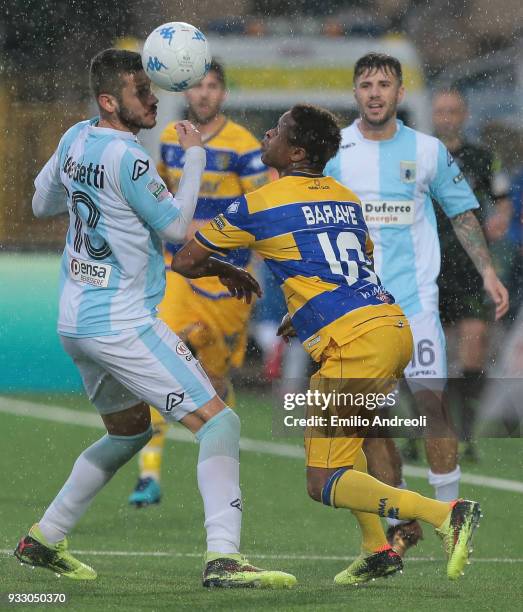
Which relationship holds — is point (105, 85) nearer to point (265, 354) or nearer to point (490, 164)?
point (490, 164)

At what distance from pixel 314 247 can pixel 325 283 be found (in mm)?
147

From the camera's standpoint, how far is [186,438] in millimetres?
12281

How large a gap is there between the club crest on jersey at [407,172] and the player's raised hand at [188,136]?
1.87 m

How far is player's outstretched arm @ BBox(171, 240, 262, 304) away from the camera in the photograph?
6.91 metres

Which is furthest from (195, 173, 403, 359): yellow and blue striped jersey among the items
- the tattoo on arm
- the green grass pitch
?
the tattoo on arm

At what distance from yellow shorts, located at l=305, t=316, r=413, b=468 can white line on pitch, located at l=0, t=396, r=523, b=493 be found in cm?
358

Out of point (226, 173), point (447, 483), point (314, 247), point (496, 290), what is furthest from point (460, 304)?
point (314, 247)

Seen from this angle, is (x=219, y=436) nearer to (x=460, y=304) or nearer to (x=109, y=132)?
(x=109, y=132)

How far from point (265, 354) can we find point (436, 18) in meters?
4.36

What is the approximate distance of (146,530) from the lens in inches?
341

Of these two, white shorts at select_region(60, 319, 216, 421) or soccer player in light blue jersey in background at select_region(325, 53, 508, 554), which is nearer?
white shorts at select_region(60, 319, 216, 421)

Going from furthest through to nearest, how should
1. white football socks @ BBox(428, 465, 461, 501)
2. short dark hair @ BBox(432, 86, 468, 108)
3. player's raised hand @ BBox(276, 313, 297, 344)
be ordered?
short dark hair @ BBox(432, 86, 468, 108) < white football socks @ BBox(428, 465, 461, 501) < player's raised hand @ BBox(276, 313, 297, 344)

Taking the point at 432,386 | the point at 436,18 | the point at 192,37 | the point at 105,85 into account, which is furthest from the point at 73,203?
the point at 436,18

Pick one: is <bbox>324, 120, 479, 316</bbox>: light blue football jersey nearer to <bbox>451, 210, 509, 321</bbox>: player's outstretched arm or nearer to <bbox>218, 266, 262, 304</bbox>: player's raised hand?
<bbox>451, 210, 509, 321</bbox>: player's outstretched arm
